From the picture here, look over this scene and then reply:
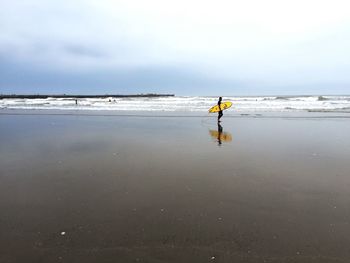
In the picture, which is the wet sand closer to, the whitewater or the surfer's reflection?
the surfer's reflection

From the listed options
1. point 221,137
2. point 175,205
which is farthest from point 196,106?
point 175,205

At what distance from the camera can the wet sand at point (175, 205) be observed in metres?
4.31

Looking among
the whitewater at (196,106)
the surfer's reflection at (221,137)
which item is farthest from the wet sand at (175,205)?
the whitewater at (196,106)

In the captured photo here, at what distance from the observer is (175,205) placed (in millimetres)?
5844

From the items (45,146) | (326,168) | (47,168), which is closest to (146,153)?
(47,168)

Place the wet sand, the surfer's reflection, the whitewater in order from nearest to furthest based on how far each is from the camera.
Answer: the wet sand → the surfer's reflection → the whitewater

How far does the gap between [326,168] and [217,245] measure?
17.2 feet

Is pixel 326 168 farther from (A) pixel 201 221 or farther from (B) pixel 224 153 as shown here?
(A) pixel 201 221

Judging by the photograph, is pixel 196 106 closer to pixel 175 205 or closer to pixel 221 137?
pixel 221 137

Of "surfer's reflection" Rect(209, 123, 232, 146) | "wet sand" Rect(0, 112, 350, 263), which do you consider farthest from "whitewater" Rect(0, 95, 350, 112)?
"wet sand" Rect(0, 112, 350, 263)

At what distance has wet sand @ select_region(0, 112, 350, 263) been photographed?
14.1 ft

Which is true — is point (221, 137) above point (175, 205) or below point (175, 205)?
above

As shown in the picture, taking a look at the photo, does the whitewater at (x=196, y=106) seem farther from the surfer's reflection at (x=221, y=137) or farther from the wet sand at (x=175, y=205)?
the wet sand at (x=175, y=205)

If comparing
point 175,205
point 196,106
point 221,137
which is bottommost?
point 175,205
